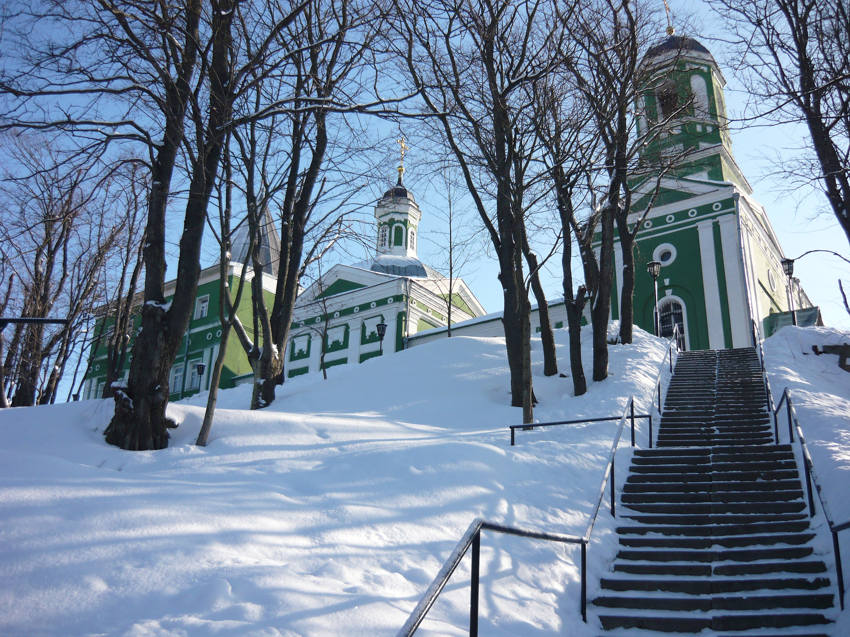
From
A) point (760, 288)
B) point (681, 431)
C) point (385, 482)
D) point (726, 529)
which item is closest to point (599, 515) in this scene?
point (726, 529)

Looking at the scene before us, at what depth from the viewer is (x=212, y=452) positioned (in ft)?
27.1

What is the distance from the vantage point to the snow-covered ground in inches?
183

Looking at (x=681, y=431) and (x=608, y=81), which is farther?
(x=608, y=81)

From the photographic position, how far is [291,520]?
250 inches

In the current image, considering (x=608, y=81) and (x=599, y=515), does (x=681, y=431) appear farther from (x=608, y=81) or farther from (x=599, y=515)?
(x=608, y=81)

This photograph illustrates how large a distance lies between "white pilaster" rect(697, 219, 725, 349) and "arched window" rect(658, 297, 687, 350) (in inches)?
40.8

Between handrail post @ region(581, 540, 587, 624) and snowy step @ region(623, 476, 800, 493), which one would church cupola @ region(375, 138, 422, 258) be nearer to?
snowy step @ region(623, 476, 800, 493)

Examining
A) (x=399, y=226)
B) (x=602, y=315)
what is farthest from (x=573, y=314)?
(x=399, y=226)

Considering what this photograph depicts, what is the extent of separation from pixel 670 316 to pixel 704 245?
283 cm

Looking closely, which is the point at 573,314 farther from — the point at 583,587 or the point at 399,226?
the point at 399,226

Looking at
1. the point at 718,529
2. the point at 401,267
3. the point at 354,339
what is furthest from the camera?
the point at 401,267

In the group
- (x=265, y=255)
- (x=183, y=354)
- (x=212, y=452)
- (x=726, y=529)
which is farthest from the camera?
(x=265, y=255)

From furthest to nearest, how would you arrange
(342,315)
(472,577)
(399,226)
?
(399,226)
(342,315)
(472,577)

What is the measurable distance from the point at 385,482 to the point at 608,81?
9.54 m
